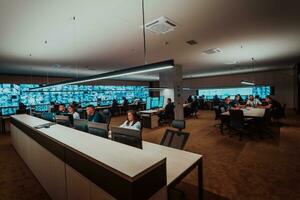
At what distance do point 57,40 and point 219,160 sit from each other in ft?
14.9

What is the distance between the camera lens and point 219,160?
3.61m

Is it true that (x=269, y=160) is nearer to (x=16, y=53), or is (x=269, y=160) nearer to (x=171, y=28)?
(x=171, y=28)

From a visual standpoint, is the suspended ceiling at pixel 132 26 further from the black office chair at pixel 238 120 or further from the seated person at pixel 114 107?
the seated person at pixel 114 107

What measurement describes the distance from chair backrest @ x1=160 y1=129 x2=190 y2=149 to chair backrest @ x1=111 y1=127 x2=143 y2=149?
894mm

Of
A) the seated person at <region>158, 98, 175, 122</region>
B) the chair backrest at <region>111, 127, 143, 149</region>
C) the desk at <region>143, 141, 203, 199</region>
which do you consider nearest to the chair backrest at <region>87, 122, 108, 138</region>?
the chair backrest at <region>111, 127, 143, 149</region>

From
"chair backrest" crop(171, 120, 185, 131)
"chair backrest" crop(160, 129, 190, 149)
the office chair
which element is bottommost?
"chair backrest" crop(160, 129, 190, 149)

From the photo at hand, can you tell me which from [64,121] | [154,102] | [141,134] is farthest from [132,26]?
[154,102]

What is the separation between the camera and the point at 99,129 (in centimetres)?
237

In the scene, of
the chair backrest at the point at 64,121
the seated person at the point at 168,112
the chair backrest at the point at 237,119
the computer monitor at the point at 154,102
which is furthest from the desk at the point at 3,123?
the chair backrest at the point at 237,119

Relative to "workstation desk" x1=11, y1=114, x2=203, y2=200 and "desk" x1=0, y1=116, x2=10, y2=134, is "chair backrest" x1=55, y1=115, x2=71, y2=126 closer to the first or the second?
"workstation desk" x1=11, y1=114, x2=203, y2=200

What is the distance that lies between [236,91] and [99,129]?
13.7 m

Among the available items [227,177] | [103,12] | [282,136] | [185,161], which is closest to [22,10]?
[103,12]

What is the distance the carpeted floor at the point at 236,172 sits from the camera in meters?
2.48

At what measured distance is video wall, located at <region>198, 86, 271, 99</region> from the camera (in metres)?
12.3
